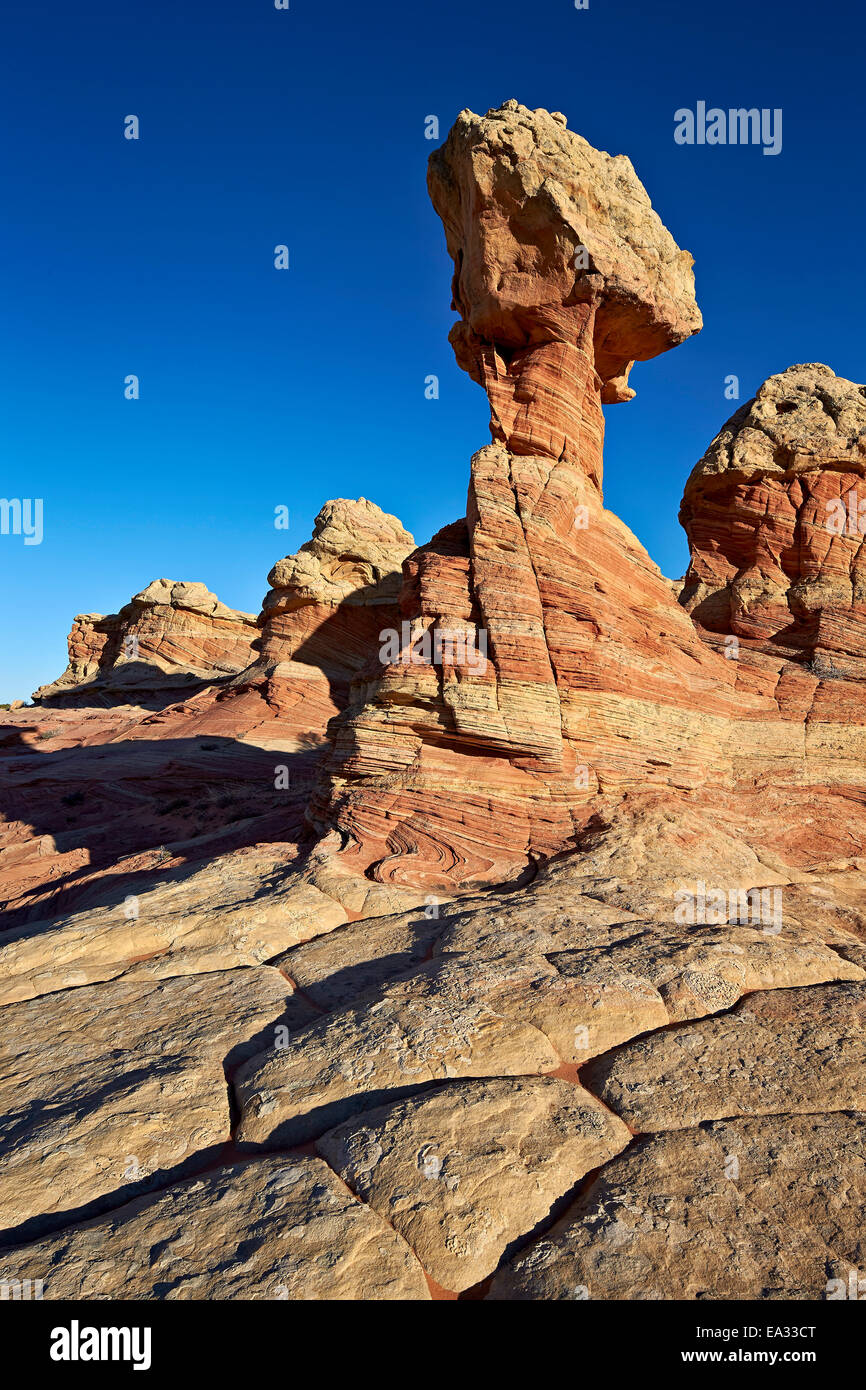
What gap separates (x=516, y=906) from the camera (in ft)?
34.6

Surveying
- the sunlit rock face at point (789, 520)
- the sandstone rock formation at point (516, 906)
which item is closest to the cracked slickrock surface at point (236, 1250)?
the sandstone rock formation at point (516, 906)

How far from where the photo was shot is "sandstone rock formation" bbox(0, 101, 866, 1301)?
183 inches

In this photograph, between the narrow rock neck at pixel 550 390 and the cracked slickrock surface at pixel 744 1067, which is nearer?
the cracked slickrock surface at pixel 744 1067

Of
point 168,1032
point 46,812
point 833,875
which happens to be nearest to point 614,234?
point 833,875

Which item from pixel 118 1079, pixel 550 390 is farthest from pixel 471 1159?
pixel 550 390

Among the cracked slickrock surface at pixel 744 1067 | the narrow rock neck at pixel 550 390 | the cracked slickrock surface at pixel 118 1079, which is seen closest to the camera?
the cracked slickrock surface at pixel 118 1079

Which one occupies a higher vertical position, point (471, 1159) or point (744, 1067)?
point (744, 1067)

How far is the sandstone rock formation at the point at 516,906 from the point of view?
15.3 feet

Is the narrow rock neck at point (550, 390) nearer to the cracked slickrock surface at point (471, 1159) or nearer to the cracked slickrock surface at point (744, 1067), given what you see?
the cracked slickrock surface at point (744, 1067)

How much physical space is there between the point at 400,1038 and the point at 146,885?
810cm

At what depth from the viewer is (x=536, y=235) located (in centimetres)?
1838

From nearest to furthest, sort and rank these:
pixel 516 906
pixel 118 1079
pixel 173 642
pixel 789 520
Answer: pixel 118 1079
pixel 516 906
pixel 789 520
pixel 173 642

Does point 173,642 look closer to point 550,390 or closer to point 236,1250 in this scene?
point 550,390
